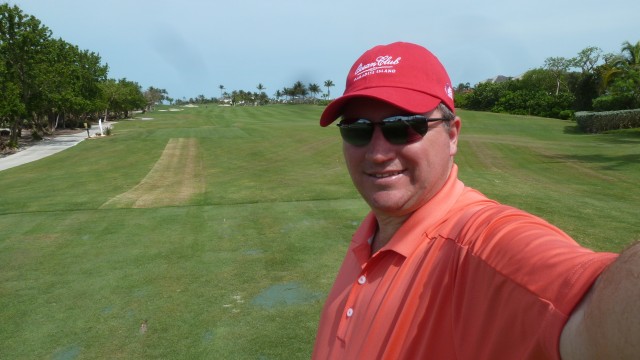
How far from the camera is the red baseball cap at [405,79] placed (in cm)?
175

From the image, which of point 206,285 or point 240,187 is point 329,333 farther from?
point 240,187

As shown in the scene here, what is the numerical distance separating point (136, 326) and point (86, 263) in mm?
2699

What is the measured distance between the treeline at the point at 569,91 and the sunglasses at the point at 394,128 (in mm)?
32052

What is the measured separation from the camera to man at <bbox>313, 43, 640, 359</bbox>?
2.96 ft

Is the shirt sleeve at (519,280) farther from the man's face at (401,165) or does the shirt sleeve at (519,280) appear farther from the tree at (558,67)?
the tree at (558,67)

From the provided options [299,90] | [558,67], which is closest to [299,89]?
[299,90]

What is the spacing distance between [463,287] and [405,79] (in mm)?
850

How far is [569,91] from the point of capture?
54.0 metres

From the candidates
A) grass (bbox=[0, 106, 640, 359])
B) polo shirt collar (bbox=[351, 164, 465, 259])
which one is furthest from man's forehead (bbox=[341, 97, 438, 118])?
grass (bbox=[0, 106, 640, 359])

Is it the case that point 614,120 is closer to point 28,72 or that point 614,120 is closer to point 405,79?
point 405,79

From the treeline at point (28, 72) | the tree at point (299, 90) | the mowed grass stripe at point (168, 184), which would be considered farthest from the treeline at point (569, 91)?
the tree at point (299, 90)

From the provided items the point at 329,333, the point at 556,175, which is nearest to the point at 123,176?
the point at 556,175

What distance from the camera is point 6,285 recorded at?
6203 millimetres

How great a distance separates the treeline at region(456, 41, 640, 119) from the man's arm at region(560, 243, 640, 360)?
1293 inches
